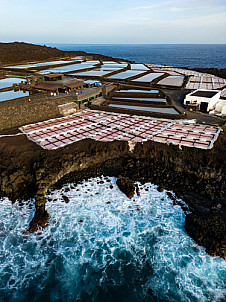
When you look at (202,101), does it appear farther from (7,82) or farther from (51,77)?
(7,82)

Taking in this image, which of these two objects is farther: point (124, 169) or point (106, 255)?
point (124, 169)

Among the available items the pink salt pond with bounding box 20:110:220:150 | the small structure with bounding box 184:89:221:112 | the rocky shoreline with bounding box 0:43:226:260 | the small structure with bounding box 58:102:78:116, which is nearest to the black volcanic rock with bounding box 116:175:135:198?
the rocky shoreline with bounding box 0:43:226:260

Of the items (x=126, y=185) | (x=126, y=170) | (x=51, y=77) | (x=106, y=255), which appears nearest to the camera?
(x=106, y=255)

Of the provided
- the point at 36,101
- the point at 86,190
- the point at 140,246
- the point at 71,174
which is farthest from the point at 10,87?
the point at 140,246

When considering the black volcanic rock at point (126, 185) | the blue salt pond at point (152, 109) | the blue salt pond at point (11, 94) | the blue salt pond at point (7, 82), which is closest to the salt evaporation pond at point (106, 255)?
the black volcanic rock at point (126, 185)

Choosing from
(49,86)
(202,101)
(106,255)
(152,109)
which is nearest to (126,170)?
(106,255)

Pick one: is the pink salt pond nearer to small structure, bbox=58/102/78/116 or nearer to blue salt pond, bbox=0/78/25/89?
small structure, bbox=58/102/78/116
